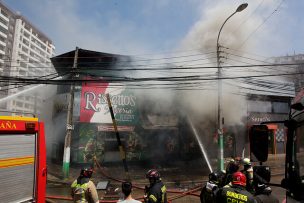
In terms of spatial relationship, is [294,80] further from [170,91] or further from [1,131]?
[1,131]

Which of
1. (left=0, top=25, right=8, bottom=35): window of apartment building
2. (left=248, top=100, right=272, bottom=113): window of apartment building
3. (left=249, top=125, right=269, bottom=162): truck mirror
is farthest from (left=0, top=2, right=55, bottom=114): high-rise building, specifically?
(left=249, top=125, right=269, bottom=162): truck mirror

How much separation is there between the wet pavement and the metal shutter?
5696 mm

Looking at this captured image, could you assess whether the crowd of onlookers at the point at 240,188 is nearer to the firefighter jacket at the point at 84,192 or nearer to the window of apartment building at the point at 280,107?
the firefighter jacket at the point at 84,192

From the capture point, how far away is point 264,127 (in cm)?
347

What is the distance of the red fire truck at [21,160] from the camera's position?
4375mm

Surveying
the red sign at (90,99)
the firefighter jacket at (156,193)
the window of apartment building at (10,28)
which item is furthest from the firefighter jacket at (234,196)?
the window of apartment building at (10,28)

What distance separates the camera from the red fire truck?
438cm

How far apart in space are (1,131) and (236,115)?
2156 centimetres

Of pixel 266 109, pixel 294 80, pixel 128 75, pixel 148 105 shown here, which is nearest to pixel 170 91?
pixel 148 105

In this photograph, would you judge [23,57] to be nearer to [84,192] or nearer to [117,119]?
[117,119]

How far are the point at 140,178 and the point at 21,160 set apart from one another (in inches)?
475

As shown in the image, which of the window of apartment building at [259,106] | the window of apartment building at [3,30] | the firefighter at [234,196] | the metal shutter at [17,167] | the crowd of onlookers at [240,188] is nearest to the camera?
the crowd of onlookers at [240,188]

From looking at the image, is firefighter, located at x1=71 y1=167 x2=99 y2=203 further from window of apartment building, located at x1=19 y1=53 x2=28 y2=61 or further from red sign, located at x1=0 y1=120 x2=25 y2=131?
window of apartment building, located at x1=19 y1=53 x2=28 y2=61

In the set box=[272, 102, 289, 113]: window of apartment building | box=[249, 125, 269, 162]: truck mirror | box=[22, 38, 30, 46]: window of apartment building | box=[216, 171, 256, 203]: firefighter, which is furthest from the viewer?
box=[22, 38, 30, 46]: window of apartment building
